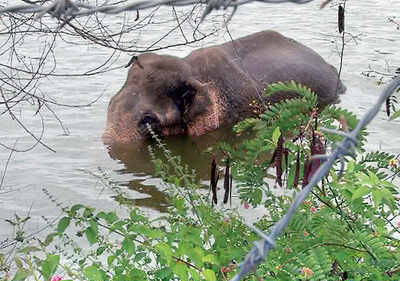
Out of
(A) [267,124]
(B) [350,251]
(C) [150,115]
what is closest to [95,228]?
(A) [267,124]

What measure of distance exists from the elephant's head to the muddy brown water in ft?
0.67

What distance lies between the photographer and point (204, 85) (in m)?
9.33

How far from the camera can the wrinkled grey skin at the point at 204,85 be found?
28.3 feet

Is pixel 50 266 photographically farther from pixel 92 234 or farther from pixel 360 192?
pixel 360 192

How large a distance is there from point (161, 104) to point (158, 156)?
91cm

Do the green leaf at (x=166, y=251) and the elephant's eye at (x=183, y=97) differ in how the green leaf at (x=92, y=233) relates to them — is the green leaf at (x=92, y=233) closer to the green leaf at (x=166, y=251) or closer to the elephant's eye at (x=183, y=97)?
the green leaf at (x=166, y=251)

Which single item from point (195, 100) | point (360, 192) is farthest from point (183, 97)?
point (360, 192)

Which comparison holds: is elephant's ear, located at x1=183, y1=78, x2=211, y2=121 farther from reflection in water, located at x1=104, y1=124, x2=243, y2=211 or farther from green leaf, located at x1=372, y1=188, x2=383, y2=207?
green leaf, located at x1=372, y1=188, x2=383, y2=207

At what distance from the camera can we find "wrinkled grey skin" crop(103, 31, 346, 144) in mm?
8641

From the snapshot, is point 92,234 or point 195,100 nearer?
point 92,234

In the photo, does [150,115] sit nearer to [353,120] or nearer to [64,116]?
[64,116]

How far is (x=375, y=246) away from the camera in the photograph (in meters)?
2.72

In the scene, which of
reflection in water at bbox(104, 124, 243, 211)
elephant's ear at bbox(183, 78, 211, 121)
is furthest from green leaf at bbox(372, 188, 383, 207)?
elephant's ear at bbox(183, 78, 211, 121)

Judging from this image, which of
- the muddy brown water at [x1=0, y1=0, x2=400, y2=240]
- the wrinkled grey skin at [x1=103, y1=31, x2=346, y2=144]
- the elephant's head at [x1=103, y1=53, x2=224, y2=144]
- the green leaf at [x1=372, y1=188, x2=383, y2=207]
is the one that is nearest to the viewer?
the green leaf at [x1=372, y1=188, x2=383, y2=207]
